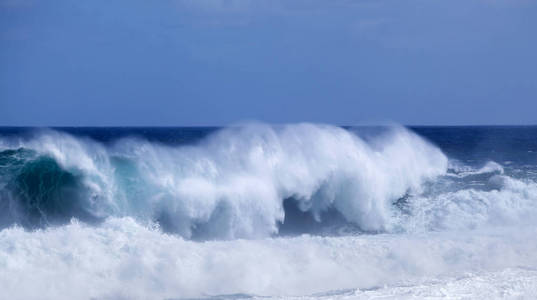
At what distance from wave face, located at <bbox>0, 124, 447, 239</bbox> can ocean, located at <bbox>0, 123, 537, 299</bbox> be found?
1.3 inches

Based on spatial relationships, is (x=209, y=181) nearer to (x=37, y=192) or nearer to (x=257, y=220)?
(x=257, y=220)

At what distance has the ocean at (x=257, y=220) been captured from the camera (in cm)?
1101

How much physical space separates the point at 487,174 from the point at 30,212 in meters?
18.1

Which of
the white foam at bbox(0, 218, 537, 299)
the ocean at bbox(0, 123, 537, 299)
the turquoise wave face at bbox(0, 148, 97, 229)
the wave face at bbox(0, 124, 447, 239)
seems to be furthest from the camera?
the wave face at bbox(0, 124, 447, 239)

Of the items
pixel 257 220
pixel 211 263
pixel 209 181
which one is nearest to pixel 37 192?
pixel 209 181

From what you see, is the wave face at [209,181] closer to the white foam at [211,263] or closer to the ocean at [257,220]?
the ocean at [257,220]

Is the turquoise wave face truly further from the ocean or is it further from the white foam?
the white foam

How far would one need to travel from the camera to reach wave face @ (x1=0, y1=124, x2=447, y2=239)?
15.2 metres

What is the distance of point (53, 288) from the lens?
10.8 m

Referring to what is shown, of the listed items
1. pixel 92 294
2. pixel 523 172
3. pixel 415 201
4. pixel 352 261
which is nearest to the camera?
pixel 92 294

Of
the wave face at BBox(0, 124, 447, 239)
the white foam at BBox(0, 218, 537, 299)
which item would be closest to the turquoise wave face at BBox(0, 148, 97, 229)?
the wave face at BBox(0, 124, 447, 239)

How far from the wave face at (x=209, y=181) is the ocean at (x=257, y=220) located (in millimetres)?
33

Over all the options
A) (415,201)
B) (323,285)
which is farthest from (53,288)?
(415,201)

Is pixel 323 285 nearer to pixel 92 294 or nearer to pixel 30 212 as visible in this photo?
pixel 92 294
